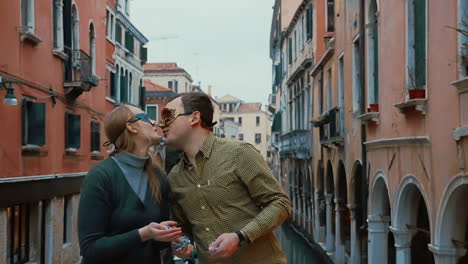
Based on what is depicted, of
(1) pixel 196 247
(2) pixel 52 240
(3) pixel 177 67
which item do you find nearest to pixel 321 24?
(2) pixel 52 240

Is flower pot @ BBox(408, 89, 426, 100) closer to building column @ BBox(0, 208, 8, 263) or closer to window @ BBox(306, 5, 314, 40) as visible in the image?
building column @ BBox(0, 208, 8, 263)

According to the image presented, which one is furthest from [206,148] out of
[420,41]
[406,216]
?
[406,216]

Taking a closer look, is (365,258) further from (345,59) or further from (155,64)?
(155,64)

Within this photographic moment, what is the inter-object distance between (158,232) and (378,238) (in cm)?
1037

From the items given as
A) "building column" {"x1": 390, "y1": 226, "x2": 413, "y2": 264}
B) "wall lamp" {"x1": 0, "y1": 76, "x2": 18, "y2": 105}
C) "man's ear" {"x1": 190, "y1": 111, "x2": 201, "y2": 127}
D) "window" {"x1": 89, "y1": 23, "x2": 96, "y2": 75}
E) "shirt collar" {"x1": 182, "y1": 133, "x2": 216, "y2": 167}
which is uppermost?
"window" {"x1": 89, "y1": 23, "x2": 96, "y2": 75}

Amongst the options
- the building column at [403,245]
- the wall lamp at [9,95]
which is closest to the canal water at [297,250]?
the building column at [403,245]

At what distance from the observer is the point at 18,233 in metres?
13.4

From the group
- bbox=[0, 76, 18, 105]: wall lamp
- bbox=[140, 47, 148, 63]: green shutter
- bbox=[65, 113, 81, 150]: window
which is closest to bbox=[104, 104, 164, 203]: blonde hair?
bbox=[0, 76, 18, 105]: wall lamp

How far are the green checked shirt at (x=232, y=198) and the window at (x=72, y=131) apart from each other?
1409cm

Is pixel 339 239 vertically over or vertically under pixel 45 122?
under

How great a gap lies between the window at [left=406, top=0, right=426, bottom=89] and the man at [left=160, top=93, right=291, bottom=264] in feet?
21.9

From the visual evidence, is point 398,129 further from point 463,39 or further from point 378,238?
point 463,39

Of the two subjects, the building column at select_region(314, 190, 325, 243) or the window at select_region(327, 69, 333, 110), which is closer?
the window at select_region(327, 69, 333, 110)

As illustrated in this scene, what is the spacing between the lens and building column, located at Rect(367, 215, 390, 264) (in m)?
12.6
